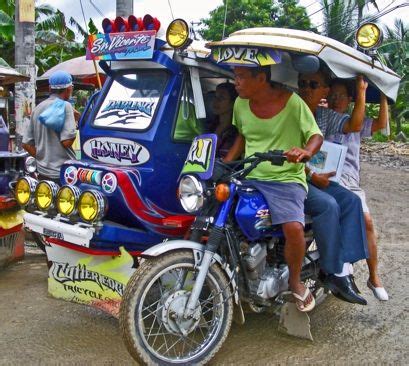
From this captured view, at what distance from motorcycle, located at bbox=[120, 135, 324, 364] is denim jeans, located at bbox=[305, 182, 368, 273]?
1.06 ft

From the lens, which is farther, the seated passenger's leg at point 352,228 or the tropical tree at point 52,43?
the tropical tree at point 52,43

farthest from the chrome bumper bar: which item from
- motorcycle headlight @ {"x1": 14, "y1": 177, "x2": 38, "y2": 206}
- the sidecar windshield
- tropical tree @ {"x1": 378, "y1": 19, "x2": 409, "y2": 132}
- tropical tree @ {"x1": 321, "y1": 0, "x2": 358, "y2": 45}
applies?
tropical tree @ {"x1": 378, "y1": 19, "x2": 409, "y2": 132}

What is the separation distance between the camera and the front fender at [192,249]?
11.4ft

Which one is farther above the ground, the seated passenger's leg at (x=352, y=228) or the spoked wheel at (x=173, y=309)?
the seated passenger's leg at (x=352, y=228)

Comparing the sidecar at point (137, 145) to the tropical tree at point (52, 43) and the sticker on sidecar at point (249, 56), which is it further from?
the tropical tree at point (52, 43)

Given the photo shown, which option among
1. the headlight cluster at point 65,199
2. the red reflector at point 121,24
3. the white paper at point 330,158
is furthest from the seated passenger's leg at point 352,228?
the red reflector at point 121,24

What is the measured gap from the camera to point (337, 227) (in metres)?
4.16

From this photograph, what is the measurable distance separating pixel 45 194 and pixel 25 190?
10.7 inches

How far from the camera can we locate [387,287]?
5.47 meters

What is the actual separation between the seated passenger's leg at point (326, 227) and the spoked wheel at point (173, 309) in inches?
34.3

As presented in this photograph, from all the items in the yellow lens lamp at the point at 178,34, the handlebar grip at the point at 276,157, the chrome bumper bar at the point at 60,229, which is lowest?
the chrome bumper bar at the point at 60,229

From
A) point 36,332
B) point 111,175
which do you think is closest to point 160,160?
point 111,175

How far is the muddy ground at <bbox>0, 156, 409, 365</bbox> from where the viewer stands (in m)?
3.86

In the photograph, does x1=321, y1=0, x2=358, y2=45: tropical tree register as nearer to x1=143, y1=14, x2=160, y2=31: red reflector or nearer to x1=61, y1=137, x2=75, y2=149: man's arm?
x1=61, y1=137, x2=75, y2=149: man's arm
